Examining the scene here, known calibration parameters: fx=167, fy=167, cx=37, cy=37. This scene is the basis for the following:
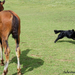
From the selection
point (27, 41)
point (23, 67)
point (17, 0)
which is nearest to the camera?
point (23, 67)

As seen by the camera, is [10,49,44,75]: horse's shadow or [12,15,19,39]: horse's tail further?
[10,49,44,75]: horse's shadow

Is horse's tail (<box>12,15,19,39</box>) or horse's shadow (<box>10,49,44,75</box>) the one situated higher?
horse's tail (<box>12,15,19,39</box>)

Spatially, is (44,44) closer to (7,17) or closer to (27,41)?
(27,41)

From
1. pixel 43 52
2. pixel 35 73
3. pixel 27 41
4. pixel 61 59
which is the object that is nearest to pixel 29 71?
pixel 35 73

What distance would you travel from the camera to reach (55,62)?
20.4 ft

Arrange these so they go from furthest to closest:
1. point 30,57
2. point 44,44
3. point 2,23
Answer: point 44,44, point 30,57, point 2,23

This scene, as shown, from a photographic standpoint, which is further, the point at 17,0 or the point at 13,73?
the point at 17,0

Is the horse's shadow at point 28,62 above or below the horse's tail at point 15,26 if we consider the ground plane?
below

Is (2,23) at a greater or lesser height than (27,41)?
greater

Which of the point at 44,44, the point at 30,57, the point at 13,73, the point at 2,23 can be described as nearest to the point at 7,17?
the point at 2,23

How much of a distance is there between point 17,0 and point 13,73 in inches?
1583

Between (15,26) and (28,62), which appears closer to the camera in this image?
(15,26)

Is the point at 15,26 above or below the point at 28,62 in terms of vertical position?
above

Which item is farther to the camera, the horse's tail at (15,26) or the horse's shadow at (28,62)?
the horse's shadow at (28,62)
